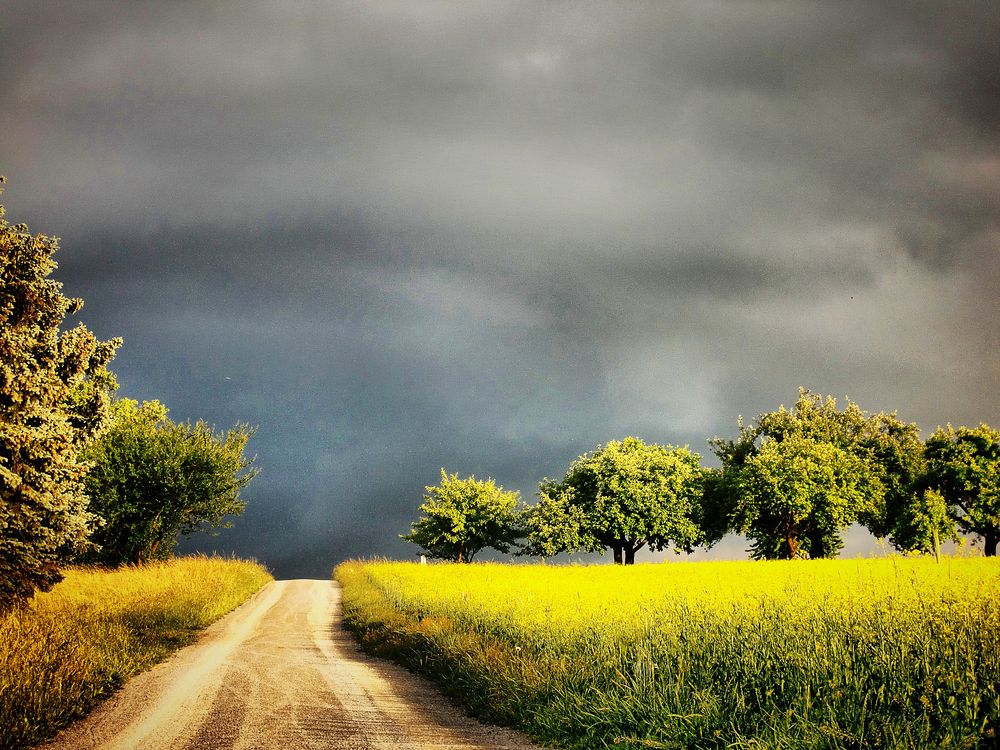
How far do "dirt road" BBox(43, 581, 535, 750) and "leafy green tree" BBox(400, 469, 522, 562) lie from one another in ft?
148

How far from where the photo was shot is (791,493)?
43.4 metres

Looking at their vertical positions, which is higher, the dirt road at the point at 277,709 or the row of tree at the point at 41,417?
the row of tree at the point at 41,417

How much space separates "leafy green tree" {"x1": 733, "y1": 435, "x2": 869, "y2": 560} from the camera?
1714 inches

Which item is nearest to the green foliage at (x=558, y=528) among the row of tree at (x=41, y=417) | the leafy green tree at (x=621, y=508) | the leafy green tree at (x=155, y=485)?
the leafy green tree at (x=621, y=508)

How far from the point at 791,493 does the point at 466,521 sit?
2969 centimetres

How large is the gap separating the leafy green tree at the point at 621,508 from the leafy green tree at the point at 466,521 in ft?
37.0

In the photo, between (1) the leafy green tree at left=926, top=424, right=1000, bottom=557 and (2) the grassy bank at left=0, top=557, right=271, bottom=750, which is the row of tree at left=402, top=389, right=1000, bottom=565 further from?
(2) the grassy bank at left=0, top=557, right=271, bottom=750

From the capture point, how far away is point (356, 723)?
25.1 ft

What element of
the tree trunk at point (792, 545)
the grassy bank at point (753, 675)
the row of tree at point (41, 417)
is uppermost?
the row of tree at point (41, 417)

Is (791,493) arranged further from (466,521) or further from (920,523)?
(466,521)

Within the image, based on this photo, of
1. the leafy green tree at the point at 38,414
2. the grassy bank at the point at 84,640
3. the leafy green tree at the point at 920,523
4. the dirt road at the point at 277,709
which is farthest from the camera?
the leafy green tree at the point at 920,523

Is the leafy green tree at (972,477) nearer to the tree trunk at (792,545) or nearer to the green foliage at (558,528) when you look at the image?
the tree trunk at (792,545)

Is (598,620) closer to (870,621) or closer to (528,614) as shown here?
(528,614)

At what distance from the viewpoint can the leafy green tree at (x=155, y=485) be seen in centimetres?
3139
